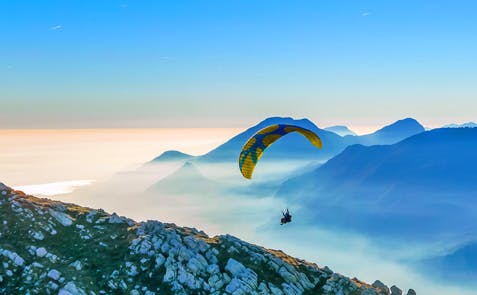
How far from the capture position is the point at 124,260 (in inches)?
2904

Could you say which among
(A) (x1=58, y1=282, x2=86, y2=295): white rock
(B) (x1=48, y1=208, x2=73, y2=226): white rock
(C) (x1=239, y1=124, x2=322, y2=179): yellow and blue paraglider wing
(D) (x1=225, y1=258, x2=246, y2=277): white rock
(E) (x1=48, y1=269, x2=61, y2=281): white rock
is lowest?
(A) (x1=58, y1=282, x2=86, y2=295): white rock

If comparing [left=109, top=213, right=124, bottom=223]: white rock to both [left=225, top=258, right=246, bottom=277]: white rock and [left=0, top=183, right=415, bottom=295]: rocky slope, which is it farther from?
[left=225, top=258, right=246, bottom=277]: white rock

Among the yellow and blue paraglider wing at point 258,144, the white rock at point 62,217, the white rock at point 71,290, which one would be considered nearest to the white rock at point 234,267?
the yellow and blue paraglider wing at point 258,144

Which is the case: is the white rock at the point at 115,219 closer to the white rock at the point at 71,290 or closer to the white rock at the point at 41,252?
the white rock at the point at 41,252

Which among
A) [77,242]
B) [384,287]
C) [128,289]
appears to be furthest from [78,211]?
[384,287]

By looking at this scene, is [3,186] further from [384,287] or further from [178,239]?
[384,287]

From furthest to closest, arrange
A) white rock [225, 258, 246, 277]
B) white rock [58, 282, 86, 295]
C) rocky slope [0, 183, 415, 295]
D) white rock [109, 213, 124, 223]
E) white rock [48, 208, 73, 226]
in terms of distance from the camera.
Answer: white rock [109, 213, 124, 223], white rock [48, 208, 73, 226], white rock [225, 258, 246, 277], rocky slope [0, 183, 415, 295], white rock [58, 282, 86, 295]

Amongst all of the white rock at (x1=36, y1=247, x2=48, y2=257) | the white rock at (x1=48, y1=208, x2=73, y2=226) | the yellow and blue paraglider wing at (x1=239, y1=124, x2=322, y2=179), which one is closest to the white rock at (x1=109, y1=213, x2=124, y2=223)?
the white rock at (x1=48, y1=208, x2=73, y2=226)

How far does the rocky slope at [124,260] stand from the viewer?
223ft

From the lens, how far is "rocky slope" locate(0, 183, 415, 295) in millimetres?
68062

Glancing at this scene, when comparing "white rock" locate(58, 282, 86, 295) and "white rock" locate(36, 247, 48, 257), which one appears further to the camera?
"white rock" locate(36, 247, 48, 257)

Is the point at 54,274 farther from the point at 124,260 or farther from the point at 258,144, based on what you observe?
the point at 258,144

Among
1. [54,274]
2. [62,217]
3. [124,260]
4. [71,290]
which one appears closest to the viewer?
[71,290]

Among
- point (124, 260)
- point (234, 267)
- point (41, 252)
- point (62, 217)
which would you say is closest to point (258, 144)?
point (234, 267)
